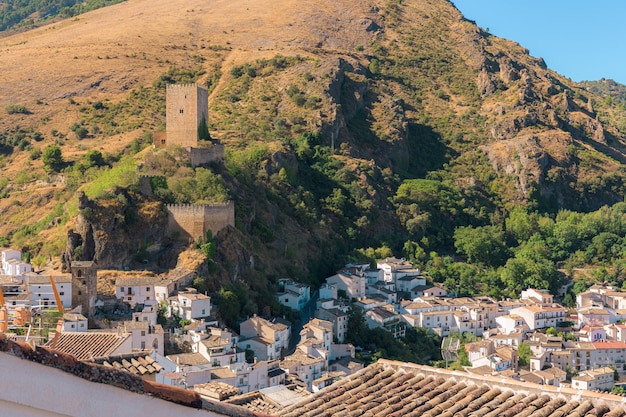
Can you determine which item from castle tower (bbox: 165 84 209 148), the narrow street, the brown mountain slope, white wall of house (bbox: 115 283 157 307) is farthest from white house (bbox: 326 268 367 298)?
white wall of house (bbox: 115 283 157 307)

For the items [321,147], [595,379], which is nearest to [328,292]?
[595,379]

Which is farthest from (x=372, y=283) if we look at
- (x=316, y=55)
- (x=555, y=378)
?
(x=316, y=55)

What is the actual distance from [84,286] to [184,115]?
11.8m

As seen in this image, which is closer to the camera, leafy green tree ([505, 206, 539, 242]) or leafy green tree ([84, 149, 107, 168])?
leafy green tree ([84, 149, 107, 168])

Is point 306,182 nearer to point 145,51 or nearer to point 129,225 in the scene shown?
point 129,225

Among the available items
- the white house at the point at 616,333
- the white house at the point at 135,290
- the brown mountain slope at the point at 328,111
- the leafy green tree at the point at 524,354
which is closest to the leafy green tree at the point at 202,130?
the brown mountain slope at the point at 328,111

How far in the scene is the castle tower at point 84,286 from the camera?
2948cm

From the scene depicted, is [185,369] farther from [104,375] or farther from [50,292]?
[104,375]

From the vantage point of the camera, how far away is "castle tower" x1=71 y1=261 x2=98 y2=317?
29.5m

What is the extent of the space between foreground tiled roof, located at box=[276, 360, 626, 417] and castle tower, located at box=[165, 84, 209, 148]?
105 ft

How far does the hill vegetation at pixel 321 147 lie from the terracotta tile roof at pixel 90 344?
14.7 m

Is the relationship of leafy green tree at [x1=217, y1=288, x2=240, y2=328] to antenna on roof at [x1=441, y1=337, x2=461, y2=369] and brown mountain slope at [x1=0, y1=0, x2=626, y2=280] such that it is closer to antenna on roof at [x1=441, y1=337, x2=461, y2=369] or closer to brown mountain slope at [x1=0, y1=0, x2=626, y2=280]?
brown mountain slope at [x1=0, y1=0, x2=626, y2=280]

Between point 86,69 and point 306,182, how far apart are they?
2273 cm

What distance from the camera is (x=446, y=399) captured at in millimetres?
7164
